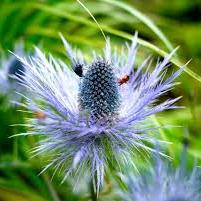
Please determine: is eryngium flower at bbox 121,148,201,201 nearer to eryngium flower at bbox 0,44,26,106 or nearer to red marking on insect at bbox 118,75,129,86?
red marking on insect at bbox 118,75,129,86

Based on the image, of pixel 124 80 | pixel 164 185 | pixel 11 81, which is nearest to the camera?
pixel 164 185

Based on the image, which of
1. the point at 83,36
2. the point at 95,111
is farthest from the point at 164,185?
the point at 83,36

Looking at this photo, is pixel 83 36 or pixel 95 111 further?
pixel 83 36

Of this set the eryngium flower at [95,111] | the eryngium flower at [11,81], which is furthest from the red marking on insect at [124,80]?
the eryngium flower at [11,81]

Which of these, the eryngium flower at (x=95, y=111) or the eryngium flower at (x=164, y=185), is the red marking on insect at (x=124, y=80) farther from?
the eryngium flower at (x=164, y=185)

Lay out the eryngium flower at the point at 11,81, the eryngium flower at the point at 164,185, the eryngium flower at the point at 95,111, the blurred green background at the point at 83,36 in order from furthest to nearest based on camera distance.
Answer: the blurred green background at the point at 83,36, the eryngium flower at the point at 11,81, the eryngium flower at the point at 95,111, the eryngium flower at the point at 164,185

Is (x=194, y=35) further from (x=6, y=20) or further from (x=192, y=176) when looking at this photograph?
(x=192, y=176)

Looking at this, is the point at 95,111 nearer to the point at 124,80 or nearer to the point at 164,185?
the point at 124,80

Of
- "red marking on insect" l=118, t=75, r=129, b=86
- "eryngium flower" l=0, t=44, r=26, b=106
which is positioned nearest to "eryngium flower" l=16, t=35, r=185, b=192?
"red marking on insect" l=118, t=75, r=129, b=86
